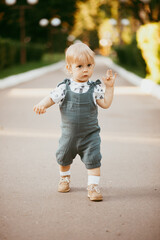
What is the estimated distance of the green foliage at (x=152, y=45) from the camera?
15109 mm

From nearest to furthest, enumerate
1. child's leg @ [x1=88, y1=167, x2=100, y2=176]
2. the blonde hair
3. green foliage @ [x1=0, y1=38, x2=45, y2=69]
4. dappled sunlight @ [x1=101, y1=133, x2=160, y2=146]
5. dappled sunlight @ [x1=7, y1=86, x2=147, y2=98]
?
the blonde hair → child's leg @ [x1=88, y1=167, x2=100, y2=176] → dappled sunlight @ [x1=101, y1=133, x2=160, y2=146] → dappled sunlight @ [x1=7, y1=86, x2=147, y2=98] → green foliage @ [x1=0, y1=38, x2=45, y2=69]

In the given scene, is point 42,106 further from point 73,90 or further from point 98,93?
point 98,93

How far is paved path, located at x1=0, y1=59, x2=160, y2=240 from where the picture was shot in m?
3.28

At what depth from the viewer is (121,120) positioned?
8.73 m

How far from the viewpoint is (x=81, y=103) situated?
12.8 ft

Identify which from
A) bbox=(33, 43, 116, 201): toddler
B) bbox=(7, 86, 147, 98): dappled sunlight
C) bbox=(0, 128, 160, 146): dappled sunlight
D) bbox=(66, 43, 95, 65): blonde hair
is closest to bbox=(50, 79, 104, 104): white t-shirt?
bbox=(33, 43, 116, 201): toddler

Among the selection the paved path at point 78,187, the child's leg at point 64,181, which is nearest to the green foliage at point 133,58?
the paved path at point 78,187

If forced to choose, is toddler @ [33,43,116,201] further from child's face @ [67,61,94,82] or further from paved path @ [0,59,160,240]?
paved path @ [0,59,160,240]

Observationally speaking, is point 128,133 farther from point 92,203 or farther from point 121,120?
point 92,203

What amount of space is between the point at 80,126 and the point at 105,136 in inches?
127

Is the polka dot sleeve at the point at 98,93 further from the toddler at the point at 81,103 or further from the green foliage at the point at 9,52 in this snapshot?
the green foliage at the point at 9,52

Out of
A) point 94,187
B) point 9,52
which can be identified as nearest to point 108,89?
point 94,187

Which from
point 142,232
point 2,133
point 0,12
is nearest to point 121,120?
point 2,133

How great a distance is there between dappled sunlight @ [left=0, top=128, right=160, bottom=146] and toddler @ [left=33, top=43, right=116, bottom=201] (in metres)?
2.75
